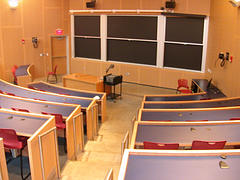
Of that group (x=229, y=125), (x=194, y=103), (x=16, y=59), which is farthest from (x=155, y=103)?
(x=16, y=59)

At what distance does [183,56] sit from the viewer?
10.5m

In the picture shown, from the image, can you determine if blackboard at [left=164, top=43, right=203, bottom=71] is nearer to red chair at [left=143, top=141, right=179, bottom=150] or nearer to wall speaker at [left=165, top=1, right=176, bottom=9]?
wall speaker at [left=165, top=1, right=176, bottom=9]

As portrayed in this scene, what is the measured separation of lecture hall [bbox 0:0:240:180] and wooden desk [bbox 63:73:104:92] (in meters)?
0.04

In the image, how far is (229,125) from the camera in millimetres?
4523

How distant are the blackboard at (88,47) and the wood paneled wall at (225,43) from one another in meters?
5.02

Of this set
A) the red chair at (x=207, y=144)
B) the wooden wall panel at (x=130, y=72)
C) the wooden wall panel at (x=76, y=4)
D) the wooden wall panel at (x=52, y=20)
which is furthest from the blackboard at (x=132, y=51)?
the red chair at (x=207, y=144)

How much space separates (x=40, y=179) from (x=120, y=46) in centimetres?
850

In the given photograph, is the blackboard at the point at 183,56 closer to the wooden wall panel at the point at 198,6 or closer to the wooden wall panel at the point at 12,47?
the wooden wall panel at the point at 198,6

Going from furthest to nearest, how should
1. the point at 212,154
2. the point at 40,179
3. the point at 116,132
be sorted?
1. the point at 116,132
2. the point at 40,179
3. the point at 212,154

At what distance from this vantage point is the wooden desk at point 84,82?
943cm

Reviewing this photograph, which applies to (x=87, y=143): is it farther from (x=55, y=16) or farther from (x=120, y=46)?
(x=55, y=16)

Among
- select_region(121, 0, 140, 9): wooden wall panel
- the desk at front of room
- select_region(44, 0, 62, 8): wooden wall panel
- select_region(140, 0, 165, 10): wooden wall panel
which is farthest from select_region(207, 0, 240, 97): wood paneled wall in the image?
select_region(44, 0, 62, 8): wooden wall panel

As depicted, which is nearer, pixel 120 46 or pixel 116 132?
pixel 116 132

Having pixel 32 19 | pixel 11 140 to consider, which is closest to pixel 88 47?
pixel 32 19
